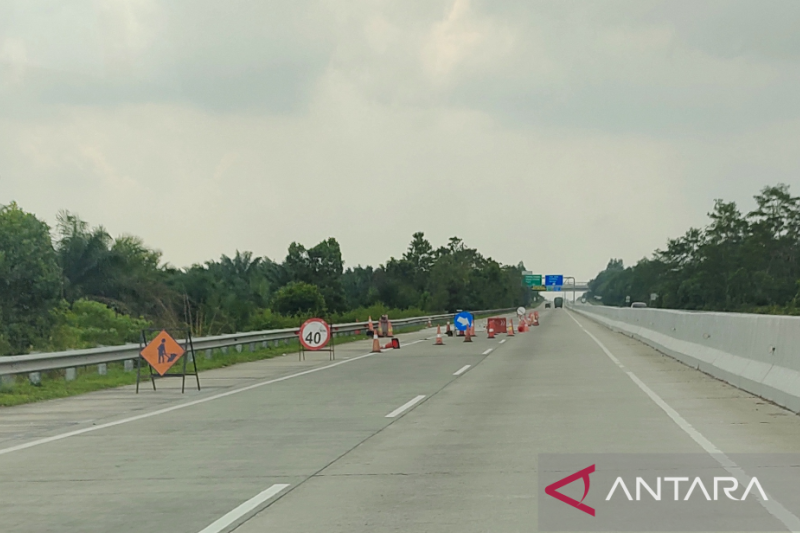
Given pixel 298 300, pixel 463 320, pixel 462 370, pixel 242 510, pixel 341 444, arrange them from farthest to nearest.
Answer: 1. pixel 298 300
2. pixel 463 320
3. pixel 462 370
4. pixel 341 444
5. pixel 242 510

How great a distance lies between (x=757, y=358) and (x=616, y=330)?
3590 cm

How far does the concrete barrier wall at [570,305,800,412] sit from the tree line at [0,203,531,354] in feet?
38.1

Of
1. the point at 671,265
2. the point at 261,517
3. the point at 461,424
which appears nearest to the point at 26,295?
the point at 461,424

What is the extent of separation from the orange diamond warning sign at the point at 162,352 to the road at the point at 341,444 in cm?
52

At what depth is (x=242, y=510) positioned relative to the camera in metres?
7.43

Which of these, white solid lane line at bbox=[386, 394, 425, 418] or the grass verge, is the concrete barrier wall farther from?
the grass verge

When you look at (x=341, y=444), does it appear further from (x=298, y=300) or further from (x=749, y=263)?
(x=749, y=263)

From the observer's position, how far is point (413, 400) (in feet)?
50.6

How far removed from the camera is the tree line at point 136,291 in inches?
1671

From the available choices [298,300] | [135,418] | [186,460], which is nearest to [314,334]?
[135,418]

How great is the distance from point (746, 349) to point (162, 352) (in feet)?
34.5

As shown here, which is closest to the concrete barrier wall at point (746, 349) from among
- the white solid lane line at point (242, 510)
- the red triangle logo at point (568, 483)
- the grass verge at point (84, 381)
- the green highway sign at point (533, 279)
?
the red triangle logo at point (568, 483)

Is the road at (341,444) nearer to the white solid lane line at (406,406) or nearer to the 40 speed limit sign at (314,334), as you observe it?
the white solid lane line at (406,406)

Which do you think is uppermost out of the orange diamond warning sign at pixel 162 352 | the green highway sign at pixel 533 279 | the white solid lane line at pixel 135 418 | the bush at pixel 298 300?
the green highway sign at pixel 533 279
